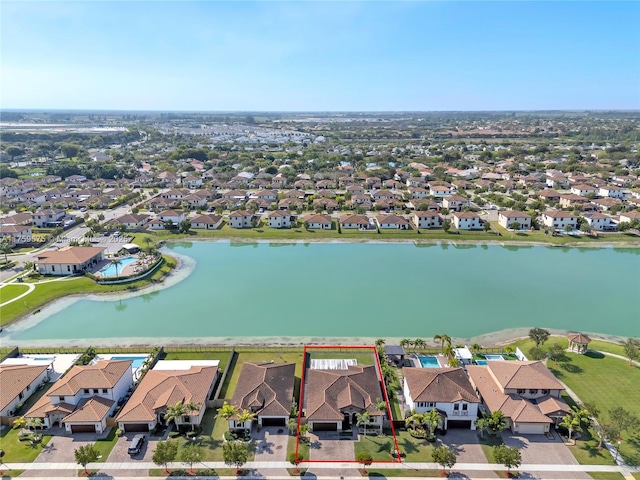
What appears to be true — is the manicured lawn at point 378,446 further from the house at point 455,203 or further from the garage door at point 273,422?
the house at point 455,203

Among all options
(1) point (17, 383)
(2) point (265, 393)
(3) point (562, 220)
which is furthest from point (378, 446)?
(3) point (562, 220)

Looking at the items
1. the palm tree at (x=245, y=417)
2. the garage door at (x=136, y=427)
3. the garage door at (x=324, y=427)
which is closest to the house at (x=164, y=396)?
the garage door at (x=136, y=427)

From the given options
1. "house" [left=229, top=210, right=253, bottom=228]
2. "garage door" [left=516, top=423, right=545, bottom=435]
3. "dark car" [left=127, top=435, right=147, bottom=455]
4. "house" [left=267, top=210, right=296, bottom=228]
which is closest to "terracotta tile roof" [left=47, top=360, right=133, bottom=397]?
"dark car" [left=127, top=435, right=147, bottom=455]

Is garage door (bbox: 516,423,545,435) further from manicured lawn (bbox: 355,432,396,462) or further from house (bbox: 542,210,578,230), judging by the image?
house (bbox: 542,210,578,230)

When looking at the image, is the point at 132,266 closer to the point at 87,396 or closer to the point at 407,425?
the point at 87,396

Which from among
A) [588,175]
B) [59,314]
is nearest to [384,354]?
[59,314]

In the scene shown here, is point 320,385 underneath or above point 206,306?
above
